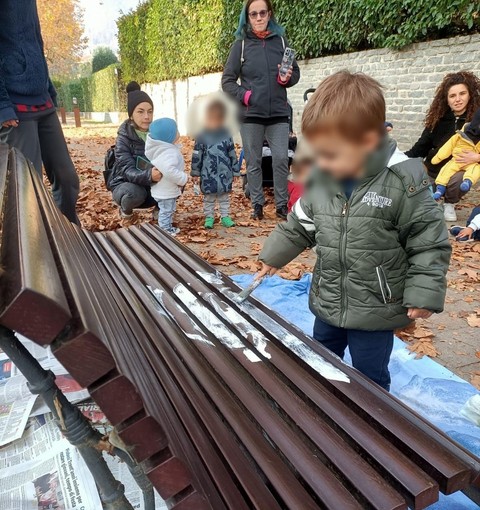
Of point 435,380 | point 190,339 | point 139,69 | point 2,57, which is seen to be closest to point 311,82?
point 2,57

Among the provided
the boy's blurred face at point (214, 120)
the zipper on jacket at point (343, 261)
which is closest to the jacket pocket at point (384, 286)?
the zipper on jacket at point (343, 261)

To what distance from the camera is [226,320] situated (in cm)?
189

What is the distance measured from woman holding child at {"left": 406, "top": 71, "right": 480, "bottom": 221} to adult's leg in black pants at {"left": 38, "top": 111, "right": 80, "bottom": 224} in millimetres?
4075

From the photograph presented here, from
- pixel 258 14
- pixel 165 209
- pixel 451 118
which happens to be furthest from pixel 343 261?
pixel 451 118

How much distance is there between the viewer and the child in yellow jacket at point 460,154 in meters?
5.11

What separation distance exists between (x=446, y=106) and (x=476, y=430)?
15.3 feet

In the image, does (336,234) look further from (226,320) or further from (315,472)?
(315,472)

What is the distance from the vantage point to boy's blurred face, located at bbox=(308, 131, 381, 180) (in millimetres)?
1690

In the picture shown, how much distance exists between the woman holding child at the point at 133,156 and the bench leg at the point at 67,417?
3.89 metres

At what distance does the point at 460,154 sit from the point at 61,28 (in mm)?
45137

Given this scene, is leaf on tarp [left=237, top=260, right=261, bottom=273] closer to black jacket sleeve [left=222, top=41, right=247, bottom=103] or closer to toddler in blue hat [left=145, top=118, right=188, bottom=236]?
toddler in blue hat [left=145, top=118, right=188, bottom=236]

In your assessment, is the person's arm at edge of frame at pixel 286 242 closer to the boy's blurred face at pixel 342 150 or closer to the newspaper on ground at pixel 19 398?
the boy's blurred face at pixel 342 150

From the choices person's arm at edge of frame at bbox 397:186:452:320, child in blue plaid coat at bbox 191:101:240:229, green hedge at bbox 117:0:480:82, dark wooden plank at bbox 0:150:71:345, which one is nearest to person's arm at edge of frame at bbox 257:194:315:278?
person's arm at edge of frame at bbox 397:186:452:320

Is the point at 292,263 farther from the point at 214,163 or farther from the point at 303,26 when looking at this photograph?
the point at 303,26
